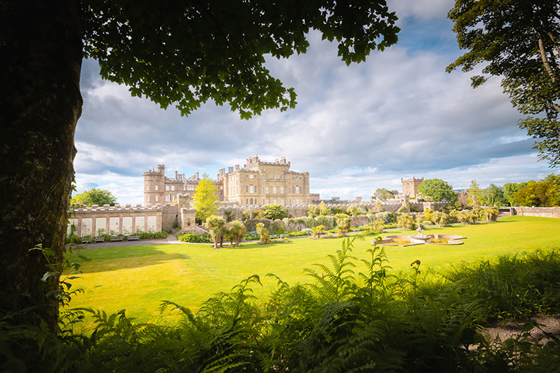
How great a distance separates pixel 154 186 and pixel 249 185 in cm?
2381

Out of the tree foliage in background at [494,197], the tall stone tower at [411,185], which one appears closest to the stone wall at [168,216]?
the tree foliage in background at [494,197]

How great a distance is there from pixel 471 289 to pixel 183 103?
5668mm

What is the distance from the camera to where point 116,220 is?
2498 cm

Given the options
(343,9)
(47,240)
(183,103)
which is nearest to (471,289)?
(343,9)

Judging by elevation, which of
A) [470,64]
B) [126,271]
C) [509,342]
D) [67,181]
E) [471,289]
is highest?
[470,64]

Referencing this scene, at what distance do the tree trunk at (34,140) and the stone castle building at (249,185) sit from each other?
177 feet

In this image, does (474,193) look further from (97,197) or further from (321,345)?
(97,197)

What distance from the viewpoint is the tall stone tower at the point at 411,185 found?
271 feet

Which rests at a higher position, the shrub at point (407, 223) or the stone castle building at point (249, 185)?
the stone castle building at point (249, 185)

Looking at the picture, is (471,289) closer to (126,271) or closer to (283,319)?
(283,319)

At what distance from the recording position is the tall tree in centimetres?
168

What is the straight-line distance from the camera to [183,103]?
4.29m

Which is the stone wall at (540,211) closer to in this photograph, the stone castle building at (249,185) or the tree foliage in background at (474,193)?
the tree foliage in background at (474,193)

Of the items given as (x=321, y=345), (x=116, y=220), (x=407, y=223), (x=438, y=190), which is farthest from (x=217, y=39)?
(x=438, y=190)
